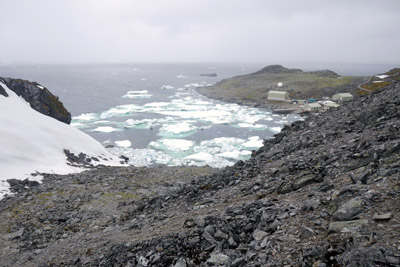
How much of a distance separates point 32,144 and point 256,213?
2733 centimetres

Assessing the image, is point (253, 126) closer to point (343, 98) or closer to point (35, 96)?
point (343, 98)

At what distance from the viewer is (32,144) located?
27203 millimetres

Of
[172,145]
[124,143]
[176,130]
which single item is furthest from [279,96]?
[124,143]

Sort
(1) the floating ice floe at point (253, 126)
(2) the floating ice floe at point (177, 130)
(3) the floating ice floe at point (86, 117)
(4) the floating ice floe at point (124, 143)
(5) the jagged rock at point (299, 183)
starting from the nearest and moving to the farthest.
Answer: (5) the jagged rock at point (299, 183) < (4) the floating ice floe at point (124, 143) < (2) the floating ice floe at point (177, 130) < (1) the floating ice floe at point (253, 126) < (3) the floating ice floe at point (86, 117)

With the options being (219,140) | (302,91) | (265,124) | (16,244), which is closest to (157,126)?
(219,140)

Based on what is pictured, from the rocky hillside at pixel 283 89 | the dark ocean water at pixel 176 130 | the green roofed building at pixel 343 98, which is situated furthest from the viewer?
the rocky hillside at pixel 283 89

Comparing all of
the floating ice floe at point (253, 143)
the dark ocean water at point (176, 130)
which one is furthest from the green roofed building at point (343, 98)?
the floating ice floe at point (253, 143)

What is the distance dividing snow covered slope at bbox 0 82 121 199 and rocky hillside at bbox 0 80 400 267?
3161 mm

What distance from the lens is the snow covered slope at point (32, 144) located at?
23719 millimetres

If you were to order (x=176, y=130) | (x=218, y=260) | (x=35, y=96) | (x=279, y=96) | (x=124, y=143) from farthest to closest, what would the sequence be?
1. (x=279, y=96)
2. (x=176, y=130)
3. (x=124, y=143)
4. (x=35, y=96)
5. (x=218, y=260)

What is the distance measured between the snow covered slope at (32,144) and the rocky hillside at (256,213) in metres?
3.16

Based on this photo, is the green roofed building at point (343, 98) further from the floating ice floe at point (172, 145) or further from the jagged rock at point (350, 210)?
the jagged rock at point (350, 210)

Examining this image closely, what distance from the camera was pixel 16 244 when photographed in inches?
528

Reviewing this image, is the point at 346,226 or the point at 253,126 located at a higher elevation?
the point at 346,226
